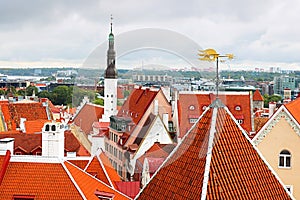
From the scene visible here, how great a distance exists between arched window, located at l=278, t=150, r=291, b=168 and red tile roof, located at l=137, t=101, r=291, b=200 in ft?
22.3

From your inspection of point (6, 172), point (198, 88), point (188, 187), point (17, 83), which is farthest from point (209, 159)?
point (17, 83)

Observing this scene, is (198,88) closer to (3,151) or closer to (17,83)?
(3,151)

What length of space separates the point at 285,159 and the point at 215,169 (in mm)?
8396

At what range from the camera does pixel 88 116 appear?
23812 millimetres

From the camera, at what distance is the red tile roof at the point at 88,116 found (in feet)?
70.8

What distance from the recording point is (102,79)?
1934 centimetres

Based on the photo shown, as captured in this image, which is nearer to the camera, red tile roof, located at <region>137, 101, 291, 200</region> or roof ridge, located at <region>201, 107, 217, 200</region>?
roof ridge, located at <region>201, 107, 217, 200</region>

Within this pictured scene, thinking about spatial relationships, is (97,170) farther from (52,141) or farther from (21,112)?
(21,112)

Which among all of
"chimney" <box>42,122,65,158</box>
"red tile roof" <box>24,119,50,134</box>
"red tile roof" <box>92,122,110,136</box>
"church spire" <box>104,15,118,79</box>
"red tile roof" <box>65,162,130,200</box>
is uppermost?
"church spire" <box>104,15,118,79</box>

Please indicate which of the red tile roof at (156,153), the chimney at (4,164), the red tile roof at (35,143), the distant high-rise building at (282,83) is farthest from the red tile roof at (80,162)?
the distant high-rise building at (282,83)

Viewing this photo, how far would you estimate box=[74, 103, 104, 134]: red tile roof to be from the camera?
70.8 ft

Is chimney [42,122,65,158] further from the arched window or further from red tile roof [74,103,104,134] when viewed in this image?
the arched window

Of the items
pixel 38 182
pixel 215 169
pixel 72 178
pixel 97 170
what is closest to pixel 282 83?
pixel 97 170

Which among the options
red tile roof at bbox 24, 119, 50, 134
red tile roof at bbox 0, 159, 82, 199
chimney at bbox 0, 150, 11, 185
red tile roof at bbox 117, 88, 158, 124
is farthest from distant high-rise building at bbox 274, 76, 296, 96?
red tile roof at bbox 0, 159, 82, 199
